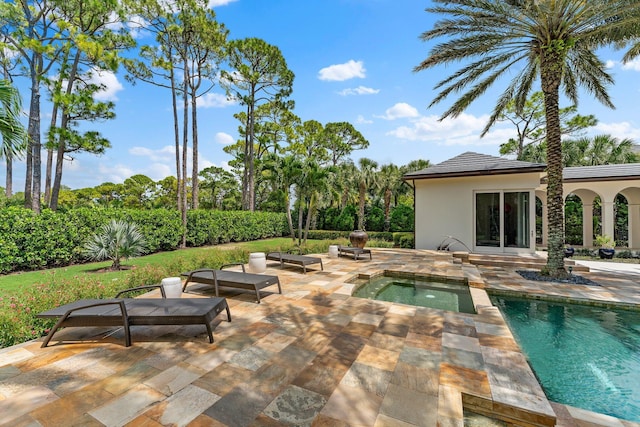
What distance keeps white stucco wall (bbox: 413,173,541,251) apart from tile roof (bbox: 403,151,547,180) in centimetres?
46

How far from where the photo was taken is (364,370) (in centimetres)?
302

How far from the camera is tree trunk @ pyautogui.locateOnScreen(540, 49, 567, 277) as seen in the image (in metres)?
8.28

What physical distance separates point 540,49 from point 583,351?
877 centimetres

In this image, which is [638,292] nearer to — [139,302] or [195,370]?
[195,370]

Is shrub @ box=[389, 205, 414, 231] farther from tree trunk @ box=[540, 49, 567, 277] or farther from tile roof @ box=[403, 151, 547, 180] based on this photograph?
tree trunk @ box=[540, 49, 567, 277]

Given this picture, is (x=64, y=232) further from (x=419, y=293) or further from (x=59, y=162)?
(x=419, y=293)

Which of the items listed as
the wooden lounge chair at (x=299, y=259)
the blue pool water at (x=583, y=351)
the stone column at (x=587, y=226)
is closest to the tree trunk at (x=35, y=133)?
the wooden lounge chair at (x=299, y=259)

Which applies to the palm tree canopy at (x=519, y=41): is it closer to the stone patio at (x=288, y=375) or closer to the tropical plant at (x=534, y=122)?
the stone patio at (x=288, y=375)

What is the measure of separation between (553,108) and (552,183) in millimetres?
2303

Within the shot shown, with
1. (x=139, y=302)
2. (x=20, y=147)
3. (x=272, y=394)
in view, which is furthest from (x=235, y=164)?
(x=272, y=394)

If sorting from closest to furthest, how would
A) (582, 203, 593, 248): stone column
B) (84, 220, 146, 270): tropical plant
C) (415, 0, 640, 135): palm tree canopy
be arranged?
(415, 0, 640, 135): palm tree canopy
(84, 220, 146, 270): tropical plant
(582, 203, 593, 248): stone column

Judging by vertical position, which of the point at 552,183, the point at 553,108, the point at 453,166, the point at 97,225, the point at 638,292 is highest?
the point at 553,108

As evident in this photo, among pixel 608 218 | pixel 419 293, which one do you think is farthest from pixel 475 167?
pixel 419 293

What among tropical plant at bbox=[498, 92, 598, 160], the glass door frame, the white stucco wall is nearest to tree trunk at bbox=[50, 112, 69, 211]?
the white stucco wall
